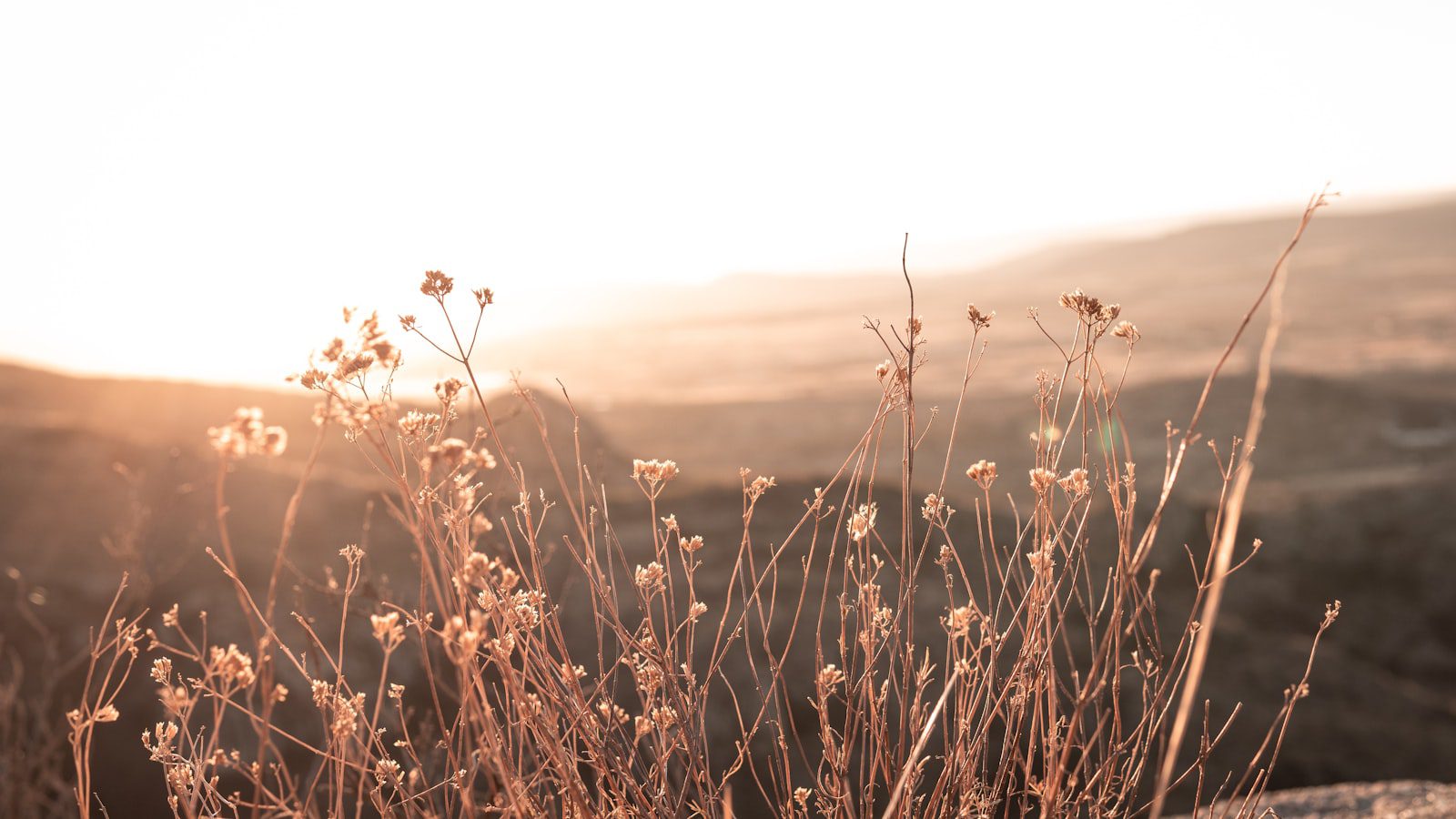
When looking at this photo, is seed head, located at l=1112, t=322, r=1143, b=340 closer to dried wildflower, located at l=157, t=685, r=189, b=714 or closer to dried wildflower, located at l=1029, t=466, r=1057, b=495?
dried wildflower, located at l=1029, t=466, r=1057, b=495

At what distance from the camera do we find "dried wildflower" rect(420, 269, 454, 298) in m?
1.58

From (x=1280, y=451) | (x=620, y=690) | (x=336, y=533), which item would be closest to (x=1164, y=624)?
(x=620, y=690)

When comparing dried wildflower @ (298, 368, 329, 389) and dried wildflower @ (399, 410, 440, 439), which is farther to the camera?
dried wildflower @ (399, 410, 440, 439)

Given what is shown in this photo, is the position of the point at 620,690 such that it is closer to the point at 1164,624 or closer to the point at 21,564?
the point at 21,564

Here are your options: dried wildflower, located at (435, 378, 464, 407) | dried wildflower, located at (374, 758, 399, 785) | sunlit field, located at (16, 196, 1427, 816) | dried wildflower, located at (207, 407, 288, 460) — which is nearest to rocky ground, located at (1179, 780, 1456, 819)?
sunlit field, located at (16, 196, 1427, 816)

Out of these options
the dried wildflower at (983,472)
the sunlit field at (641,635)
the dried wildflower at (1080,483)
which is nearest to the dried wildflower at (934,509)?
the sunlit field at (641,635)

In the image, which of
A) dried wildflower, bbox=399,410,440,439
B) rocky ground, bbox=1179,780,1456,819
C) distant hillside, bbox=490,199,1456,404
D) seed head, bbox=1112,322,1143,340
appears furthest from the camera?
distant hillside, bbox=490,199,1456,404

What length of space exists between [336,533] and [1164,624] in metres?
4.57

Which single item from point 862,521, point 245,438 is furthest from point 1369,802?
point 245,438

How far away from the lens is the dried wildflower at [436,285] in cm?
158

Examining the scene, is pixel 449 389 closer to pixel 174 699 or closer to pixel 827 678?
pixel 174 699

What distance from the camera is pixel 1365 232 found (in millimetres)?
88250

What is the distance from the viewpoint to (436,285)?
1.59 metres

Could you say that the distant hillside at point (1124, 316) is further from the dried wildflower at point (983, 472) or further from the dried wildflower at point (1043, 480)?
the dried wildflower at point (1043, 480)
